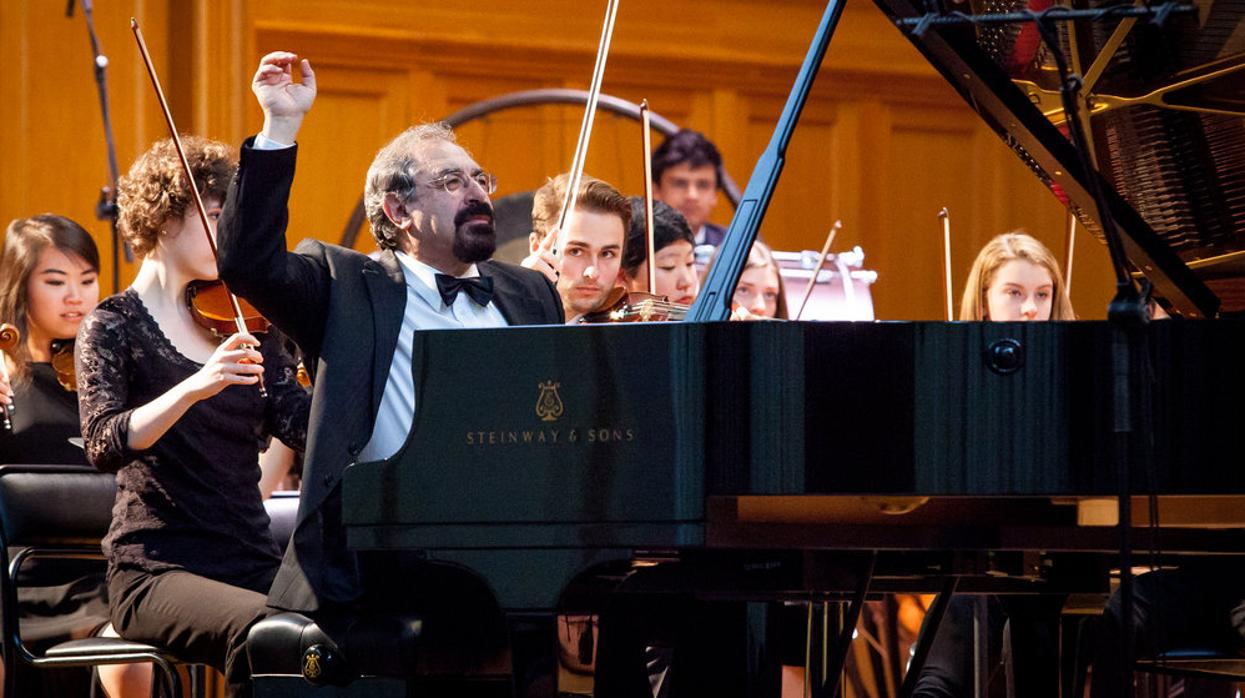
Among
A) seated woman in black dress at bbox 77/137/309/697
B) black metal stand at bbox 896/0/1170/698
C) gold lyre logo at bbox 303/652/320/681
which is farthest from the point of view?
seated woman in black dress at bbox 77/137/309/697

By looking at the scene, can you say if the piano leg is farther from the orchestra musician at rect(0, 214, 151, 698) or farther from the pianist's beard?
the orchestra musician at rect(0, 214, 151, 698)

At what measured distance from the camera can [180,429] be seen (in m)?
2.70

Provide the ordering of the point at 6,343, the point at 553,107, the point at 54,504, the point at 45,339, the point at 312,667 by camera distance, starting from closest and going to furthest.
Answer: the point at 312,667, the point at 54,504, the point at 6,343, the point at 45,339, the point at 553,107

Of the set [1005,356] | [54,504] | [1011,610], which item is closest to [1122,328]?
[1005,356]

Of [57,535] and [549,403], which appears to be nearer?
[549,403]

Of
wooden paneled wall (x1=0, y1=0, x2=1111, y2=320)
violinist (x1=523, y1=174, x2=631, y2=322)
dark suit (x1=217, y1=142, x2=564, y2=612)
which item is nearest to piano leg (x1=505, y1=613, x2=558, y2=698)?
dark suit (x1=217, y1=142, x2=564, y2=612)

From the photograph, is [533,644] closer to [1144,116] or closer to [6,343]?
[1144,116]

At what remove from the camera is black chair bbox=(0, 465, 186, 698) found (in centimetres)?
269

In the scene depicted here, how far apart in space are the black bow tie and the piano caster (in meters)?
0.96

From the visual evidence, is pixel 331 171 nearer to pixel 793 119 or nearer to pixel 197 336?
pixel 197 336

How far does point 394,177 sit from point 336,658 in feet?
2.68

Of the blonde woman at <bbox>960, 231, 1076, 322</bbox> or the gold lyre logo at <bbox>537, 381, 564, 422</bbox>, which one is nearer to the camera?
the gold lyre logo at <bbox>537, 381, 564, 422</bbox>

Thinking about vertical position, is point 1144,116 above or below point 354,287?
above

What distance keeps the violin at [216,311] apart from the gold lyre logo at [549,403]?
1.05 m
